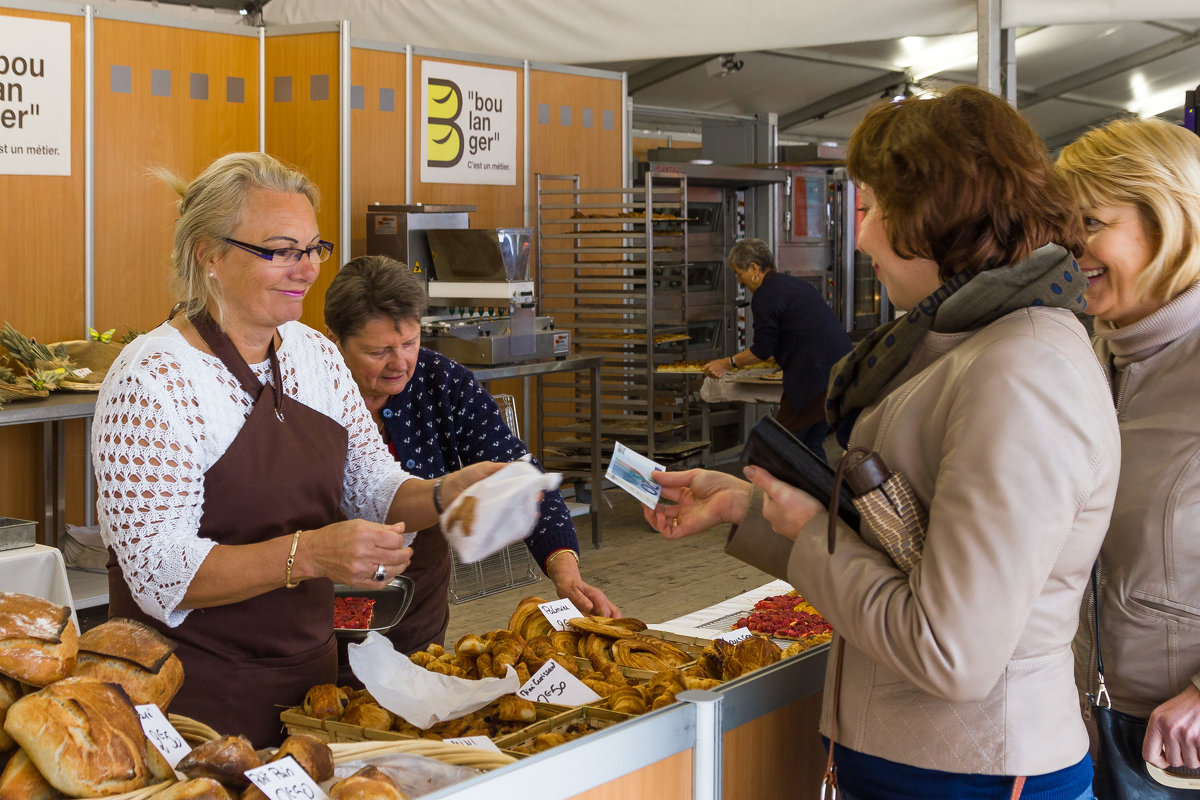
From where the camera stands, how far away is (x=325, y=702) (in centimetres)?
200

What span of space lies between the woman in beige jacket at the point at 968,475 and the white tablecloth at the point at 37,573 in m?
2.59

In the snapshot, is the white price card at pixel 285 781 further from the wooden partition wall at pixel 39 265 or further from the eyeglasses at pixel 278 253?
the wooden partition wall at pixel 39 265

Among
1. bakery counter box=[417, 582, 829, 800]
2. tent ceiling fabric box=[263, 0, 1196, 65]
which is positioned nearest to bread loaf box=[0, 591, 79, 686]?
bakery counter box=[417, 582, 829, 800]

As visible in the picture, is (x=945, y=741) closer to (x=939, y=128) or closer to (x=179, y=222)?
(x=939, y=128)

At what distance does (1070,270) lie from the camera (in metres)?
1.43

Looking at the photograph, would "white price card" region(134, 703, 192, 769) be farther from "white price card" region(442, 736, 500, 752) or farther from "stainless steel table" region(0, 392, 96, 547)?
"stainless steel table" region(0, 392, 96, 547)

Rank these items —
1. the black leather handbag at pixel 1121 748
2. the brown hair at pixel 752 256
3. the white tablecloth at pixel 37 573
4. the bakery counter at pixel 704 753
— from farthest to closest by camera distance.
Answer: the brown hair at pixel 752 256, the white tablecloth at pixel 37 573, the black leather handbag at pixel 1121 748, the bakery counter at pixel 704 753

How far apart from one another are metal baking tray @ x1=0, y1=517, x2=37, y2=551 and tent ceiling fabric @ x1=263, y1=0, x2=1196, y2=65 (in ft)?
14.4

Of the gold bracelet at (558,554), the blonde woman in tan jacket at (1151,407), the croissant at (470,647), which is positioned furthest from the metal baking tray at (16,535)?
the blonde woman in tan jacket at (1151,407)

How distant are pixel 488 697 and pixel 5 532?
2.15 m

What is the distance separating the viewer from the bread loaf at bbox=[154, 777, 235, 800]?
3.96 feet

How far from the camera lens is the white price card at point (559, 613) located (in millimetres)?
2379

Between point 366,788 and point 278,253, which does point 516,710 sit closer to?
point 366,788

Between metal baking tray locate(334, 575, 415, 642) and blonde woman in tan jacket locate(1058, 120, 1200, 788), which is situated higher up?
blonde woman in tan jacket locate(1058, 120, 1200, 788)
